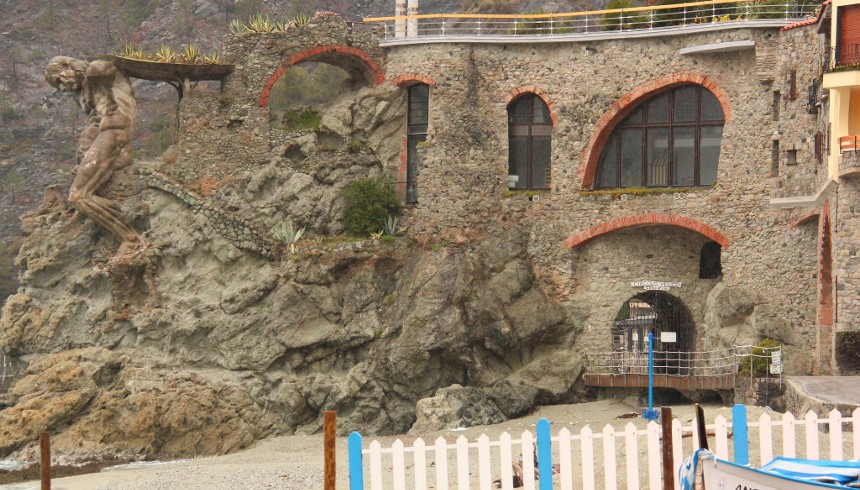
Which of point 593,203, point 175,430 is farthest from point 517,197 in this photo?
point 175,430

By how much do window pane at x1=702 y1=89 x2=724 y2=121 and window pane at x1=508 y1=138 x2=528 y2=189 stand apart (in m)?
5.01

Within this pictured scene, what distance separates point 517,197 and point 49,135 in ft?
132

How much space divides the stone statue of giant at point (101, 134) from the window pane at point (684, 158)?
14.4 metres

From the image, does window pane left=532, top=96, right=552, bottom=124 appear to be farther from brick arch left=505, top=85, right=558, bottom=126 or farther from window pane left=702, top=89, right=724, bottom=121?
window pane left=702, top=89, right=724, bottom=121

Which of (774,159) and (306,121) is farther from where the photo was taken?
(306,121)

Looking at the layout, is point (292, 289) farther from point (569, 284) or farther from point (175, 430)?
point (569, 284)

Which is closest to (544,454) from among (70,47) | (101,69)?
(101,69)

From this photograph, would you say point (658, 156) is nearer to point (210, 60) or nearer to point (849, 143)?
point (849, 143)

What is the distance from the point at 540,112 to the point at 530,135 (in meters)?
0.68

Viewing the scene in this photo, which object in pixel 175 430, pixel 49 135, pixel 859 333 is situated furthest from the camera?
pixel 49 135

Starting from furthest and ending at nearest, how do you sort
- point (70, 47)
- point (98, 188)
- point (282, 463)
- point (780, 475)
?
point (70, 47)
point (98, 188)
point (282, 463)
point (780, 475)

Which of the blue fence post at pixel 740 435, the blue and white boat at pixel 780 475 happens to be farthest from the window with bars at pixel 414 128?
the blue and white boat at pixel 780 475

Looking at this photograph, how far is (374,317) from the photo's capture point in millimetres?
37406

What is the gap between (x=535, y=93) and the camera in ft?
128
